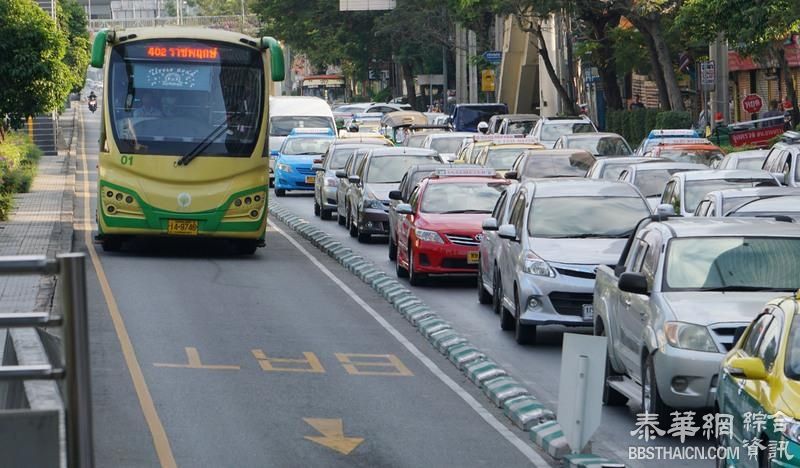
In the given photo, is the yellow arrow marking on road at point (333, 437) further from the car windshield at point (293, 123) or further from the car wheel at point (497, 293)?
the car windshield at point (293, 123)

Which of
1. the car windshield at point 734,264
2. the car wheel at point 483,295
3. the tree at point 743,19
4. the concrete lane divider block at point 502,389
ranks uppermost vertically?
the tree at point 743,19

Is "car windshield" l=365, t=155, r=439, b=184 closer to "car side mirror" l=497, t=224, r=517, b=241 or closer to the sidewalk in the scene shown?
the sidewalk

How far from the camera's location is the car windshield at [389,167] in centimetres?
3081

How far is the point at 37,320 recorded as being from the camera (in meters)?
5.18

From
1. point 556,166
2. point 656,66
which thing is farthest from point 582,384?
point 656,66

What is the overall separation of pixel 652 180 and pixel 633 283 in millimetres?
14450

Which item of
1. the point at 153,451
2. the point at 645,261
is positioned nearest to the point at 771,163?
the point at 645,261

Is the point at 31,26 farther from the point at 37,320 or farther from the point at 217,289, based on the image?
the point at 37,320

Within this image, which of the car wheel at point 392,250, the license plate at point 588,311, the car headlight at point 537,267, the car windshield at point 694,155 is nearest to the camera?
the license plate at point 588,311

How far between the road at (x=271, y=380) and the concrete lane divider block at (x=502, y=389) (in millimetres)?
117

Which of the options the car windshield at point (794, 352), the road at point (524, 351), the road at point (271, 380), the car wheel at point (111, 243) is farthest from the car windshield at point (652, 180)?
the car windshield at point (794, 352)

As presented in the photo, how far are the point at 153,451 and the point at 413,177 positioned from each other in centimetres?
1641

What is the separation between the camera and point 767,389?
8.23m

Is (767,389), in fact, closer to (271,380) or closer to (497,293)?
(271,380)
